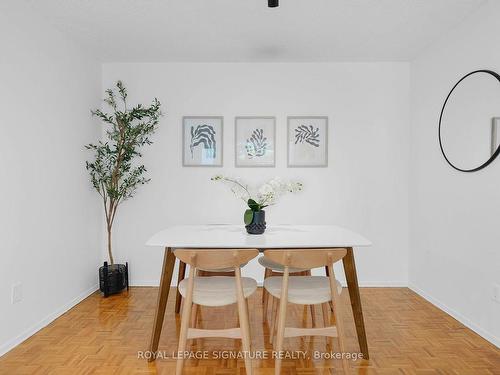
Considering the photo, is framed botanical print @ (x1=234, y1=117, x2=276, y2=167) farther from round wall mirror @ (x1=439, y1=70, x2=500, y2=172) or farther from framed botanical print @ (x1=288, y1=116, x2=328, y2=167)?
round wall mirror @ (x1=439, y1=70, x2=500, y2=172)

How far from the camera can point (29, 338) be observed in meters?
2.62

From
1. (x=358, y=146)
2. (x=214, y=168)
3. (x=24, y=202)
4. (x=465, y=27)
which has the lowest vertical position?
(x=24, y=202)


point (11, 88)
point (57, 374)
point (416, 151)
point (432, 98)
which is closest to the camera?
point (57, 374)

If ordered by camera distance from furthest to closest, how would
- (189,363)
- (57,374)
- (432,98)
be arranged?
(432,98), (189,363), (57,374)

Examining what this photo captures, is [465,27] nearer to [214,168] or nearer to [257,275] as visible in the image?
[214,168]

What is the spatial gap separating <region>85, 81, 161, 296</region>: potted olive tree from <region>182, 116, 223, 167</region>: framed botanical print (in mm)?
376

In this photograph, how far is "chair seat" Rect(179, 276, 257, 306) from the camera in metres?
2.12

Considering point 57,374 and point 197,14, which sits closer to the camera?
point 57,374

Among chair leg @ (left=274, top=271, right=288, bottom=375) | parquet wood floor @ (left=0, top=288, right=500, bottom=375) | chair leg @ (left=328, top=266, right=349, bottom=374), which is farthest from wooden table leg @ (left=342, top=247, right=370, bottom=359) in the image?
chair leg @ (left=274, top=271, right=288, bottom=375)

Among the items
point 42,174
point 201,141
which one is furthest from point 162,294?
point 201,141

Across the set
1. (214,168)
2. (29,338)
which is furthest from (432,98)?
(29,338)

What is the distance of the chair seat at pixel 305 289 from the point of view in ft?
7.05

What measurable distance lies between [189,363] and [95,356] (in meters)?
0.65

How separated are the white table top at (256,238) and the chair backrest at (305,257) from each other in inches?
6.5
